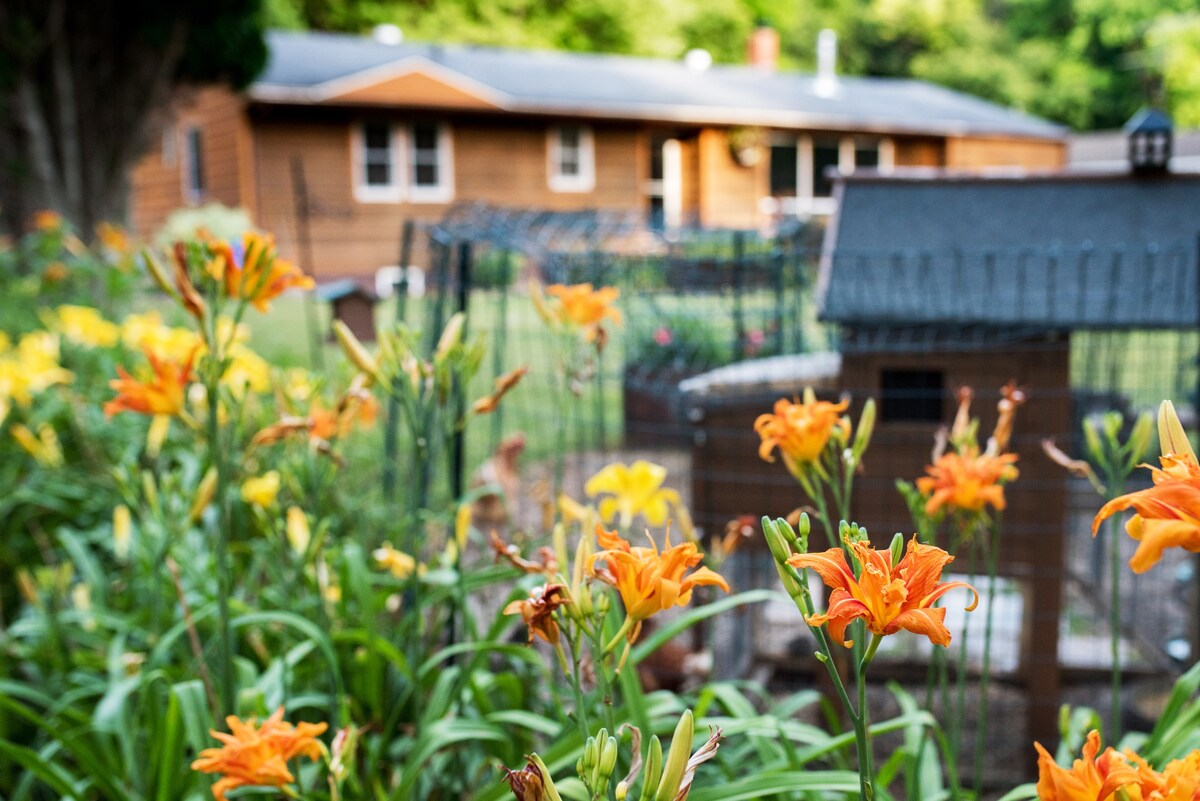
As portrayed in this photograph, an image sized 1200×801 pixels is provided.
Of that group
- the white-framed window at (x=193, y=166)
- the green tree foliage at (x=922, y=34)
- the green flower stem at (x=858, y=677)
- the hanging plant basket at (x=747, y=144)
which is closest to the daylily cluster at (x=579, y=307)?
the green flower stem at (x=858, y=677)

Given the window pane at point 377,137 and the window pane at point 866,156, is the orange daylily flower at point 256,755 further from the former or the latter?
the window pane at point 866,156

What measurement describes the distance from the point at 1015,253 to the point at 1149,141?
1.97ft

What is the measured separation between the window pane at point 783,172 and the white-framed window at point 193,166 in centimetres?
857

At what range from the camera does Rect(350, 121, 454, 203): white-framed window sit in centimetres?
1397

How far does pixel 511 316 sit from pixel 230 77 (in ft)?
10.3

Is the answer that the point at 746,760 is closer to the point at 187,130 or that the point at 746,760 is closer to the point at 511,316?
the point at 511,316

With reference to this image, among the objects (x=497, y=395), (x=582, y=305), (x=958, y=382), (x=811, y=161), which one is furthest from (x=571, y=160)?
(x=497, y=395)

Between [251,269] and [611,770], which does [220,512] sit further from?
[611,770]

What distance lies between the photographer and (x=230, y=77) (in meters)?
8.92

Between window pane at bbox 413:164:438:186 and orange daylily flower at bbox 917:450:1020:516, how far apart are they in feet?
45.0

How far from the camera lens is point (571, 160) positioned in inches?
606

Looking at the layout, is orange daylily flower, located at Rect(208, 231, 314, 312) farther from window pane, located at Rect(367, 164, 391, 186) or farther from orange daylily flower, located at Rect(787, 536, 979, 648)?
window pane, located at Rect(367, 164, 391, 186)

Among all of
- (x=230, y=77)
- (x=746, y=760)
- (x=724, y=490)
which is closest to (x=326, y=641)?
(x=746, y=760)

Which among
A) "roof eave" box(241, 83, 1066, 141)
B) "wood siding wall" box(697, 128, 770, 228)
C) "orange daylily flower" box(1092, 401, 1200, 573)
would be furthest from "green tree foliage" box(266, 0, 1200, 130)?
"orange daylily flower" box(1092, 401, 1200, 573)
